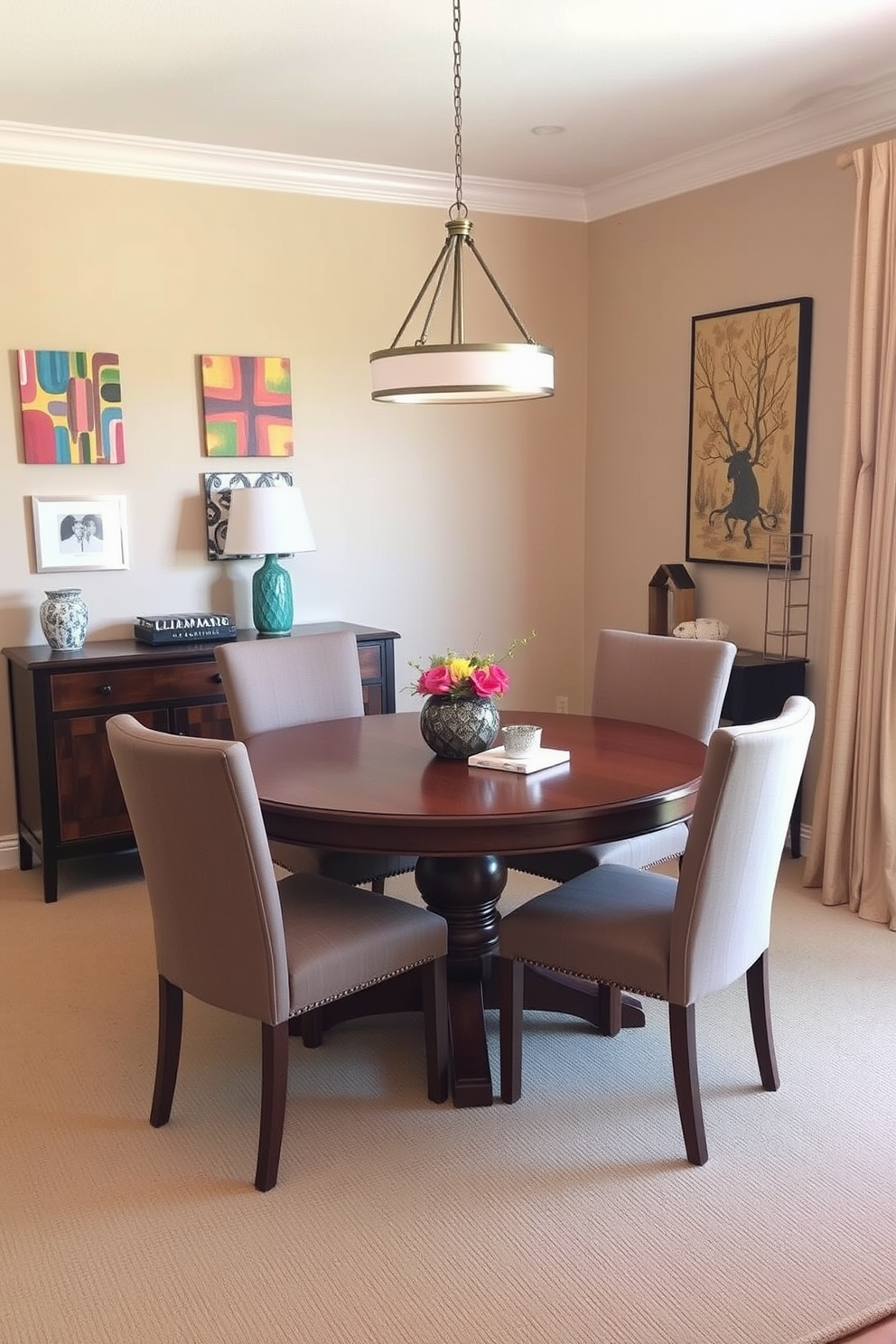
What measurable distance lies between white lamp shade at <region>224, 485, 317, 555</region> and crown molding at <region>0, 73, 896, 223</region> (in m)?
1.21

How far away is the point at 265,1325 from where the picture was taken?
2.04m

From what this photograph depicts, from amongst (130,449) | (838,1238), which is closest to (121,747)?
(838,1238)

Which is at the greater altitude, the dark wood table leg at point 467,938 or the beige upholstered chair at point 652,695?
the beige upholstered chair at point 652,695

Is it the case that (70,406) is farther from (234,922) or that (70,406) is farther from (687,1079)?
(687,1079)

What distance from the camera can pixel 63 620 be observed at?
4.15m

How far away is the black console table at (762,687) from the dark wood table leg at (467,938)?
5.02 feet

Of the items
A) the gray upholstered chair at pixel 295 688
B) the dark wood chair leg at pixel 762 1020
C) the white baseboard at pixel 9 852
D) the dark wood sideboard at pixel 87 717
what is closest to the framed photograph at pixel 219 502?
the dark wood sideboard at pixel 87 717

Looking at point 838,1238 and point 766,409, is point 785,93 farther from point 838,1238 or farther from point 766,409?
point 838,1238

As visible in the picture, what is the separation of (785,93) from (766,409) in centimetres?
106

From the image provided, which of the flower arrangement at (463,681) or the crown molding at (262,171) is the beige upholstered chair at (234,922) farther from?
the crown molding at (262,171)

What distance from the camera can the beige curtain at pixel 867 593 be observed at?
3.73m

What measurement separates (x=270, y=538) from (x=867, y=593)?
210 centimetres

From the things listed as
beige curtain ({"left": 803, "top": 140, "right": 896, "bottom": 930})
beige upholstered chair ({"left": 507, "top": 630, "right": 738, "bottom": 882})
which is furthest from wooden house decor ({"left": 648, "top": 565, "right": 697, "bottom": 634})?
beige upholstered chair ({"left": 507, "top": 630, "right": 738, "bottom": 882})

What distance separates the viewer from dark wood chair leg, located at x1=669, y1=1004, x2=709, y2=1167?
95.9 inches
